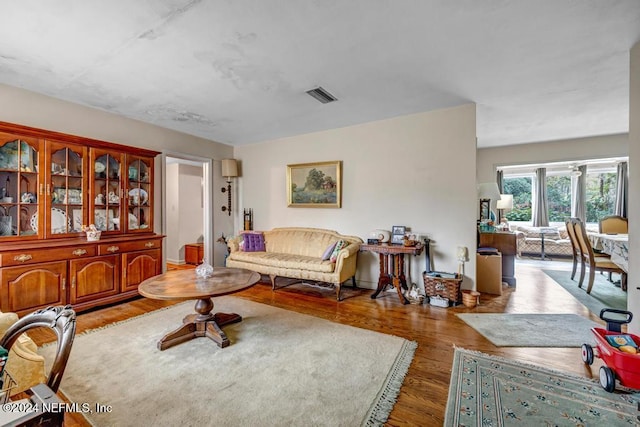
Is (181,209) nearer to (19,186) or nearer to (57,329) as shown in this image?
(19,186)

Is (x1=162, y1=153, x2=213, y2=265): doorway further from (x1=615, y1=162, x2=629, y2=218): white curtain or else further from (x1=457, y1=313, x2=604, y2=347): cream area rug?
(x1=615, y1=162, x2=629, y2=218): white curtain

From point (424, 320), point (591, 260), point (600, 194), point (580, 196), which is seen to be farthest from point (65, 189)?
point (600, 194)

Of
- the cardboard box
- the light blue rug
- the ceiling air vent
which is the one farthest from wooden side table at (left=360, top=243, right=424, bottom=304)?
the light blue rug

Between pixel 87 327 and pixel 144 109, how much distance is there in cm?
269

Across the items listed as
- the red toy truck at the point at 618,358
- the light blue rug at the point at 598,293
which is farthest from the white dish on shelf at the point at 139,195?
the light blue rug at the point at 598,293

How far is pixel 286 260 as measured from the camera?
409 cm

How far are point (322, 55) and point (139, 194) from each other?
326 cm

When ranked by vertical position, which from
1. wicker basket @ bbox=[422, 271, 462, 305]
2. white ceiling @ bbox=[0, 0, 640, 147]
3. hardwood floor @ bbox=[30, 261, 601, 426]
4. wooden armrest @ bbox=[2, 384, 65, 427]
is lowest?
hardwood floor @ bbox=[30, 261, 601, 426]

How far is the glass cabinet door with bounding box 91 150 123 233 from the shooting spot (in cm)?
349

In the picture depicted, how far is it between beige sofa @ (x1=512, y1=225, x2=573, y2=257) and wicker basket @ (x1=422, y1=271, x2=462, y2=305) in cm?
433

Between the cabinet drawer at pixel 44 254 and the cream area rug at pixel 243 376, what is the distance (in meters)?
0.98

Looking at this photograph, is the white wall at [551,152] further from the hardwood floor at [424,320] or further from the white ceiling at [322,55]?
the hardwood floor at [424,320]

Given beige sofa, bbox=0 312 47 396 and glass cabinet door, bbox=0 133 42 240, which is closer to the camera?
beige sofa, bbox=0 312 47 396

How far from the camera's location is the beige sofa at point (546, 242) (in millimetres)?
6539
